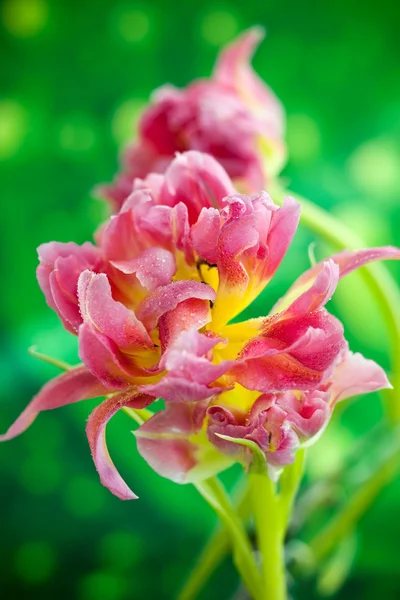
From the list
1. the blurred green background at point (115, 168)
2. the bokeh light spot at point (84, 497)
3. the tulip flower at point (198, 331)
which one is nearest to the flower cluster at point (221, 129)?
the tulip flower at point (198, 331)

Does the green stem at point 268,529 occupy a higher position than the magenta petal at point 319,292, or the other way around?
the magenta petal at point 319,292

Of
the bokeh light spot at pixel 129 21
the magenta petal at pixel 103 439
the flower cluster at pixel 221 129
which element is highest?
the bokeh light spot at pixel 129 21

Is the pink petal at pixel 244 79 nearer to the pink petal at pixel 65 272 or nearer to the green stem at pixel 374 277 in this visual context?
the green stem at pixel 374 277

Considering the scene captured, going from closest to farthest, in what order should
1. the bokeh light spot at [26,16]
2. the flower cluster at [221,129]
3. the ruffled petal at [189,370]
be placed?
1. the ruffled petal at [189,370]
2. the flower cluster at [221,129]
3. the bokeh light spot at [26,16]

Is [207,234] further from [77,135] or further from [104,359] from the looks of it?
[77,135]

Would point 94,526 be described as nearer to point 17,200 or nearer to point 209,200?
point 17,200

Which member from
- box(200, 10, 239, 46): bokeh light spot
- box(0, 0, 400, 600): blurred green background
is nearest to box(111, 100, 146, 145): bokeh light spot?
box(0, 0, 400, 600): blurred green background
